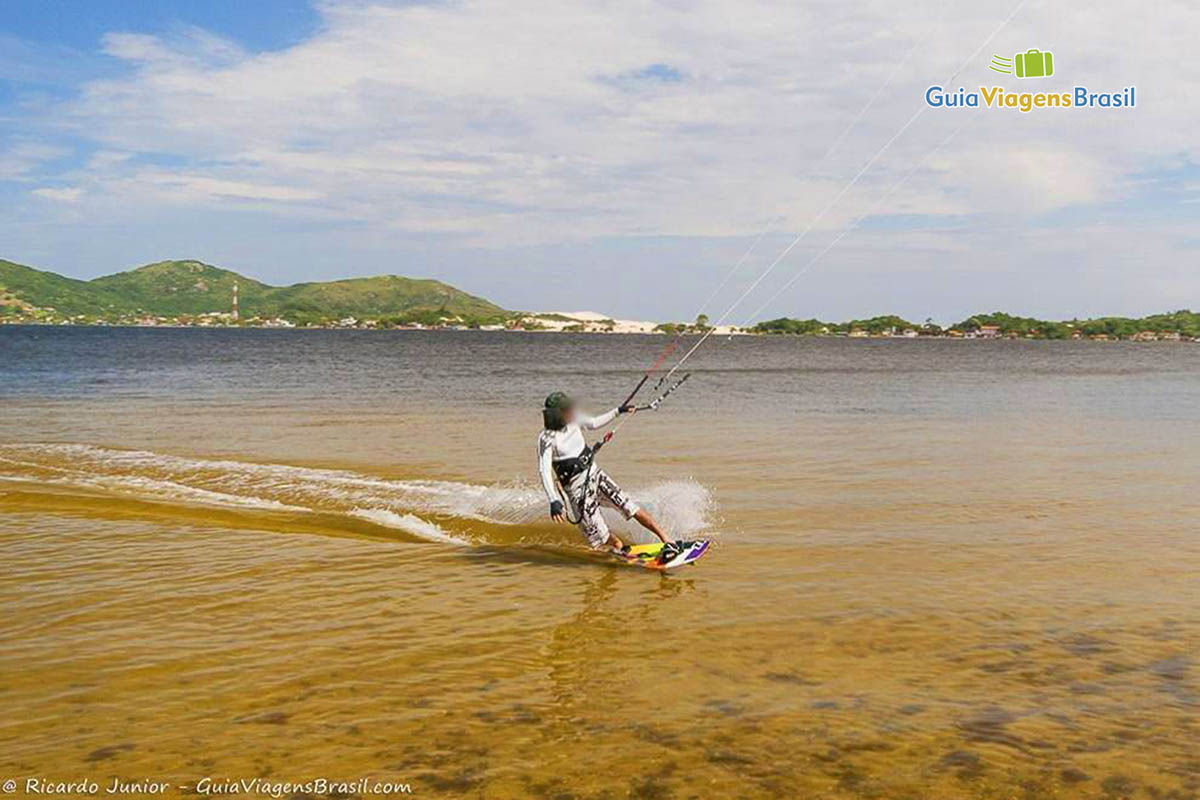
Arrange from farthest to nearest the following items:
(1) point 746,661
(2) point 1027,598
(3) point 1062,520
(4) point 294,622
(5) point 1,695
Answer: (3) point 1062,520
(2) point 1027,598
(4) point 294,622
(1) point 746,661
(5) point 1,695

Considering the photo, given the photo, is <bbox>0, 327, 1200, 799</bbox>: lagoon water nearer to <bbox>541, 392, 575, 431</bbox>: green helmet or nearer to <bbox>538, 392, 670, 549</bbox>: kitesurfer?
<bbox>538, 392, 670, 549</bbox>: kitesurfer

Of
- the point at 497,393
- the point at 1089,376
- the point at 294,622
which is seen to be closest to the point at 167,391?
the point at 497,393

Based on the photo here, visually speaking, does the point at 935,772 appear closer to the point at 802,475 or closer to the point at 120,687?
the point at 120,687

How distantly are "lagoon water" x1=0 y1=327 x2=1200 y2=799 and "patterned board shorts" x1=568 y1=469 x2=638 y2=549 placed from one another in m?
0.44

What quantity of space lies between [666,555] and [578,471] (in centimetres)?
169

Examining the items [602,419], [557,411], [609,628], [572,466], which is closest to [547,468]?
[572,466]

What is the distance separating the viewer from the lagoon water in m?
6.68

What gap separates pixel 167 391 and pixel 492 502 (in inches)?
1395

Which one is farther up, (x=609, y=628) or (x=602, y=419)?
(x=602, y=419)

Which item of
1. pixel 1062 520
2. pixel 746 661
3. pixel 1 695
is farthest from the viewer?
pixel 1062 520

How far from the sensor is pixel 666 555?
12.5 meters

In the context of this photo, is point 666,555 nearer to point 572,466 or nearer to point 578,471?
point 578,471

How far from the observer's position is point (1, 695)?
7.70 metres

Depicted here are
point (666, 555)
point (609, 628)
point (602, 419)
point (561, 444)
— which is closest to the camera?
point (609, 628)
